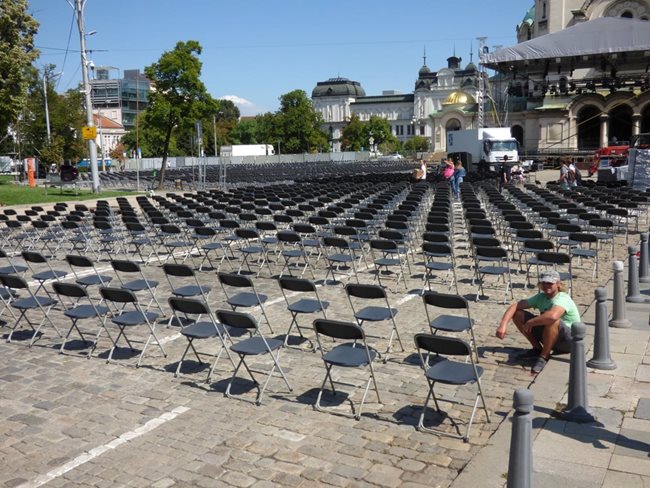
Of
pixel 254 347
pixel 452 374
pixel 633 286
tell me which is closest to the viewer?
pixel 452 374

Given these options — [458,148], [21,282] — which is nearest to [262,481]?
[21,282]

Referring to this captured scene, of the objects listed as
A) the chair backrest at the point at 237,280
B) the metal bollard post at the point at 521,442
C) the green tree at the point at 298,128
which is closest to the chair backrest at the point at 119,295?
the chair backrest at the point at 237,280

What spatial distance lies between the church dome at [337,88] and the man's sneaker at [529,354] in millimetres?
139823

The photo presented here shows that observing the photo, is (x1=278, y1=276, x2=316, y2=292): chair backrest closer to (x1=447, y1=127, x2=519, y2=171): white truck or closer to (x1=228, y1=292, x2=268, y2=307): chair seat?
(x1=228, y1=292, x2=268, y2=307): chair seat

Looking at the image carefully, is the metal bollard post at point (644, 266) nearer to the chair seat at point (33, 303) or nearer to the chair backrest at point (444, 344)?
the chair backrest at point (444, 344)

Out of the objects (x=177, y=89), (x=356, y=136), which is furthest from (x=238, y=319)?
(x=356, y=136)

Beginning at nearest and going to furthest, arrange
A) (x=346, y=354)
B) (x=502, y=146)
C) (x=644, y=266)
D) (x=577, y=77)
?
(x=346, y=354) < (x=644, y=266) < (x=502, y=146) < (x=577, y=77)

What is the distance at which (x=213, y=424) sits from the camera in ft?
18.3

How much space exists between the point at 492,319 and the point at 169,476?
17.1 feet

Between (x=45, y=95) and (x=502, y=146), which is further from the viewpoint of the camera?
(x=45, y=95)

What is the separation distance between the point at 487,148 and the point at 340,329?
36841mm

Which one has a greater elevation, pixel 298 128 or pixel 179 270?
pixel 298 128

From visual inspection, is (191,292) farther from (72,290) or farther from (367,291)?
(367,291)

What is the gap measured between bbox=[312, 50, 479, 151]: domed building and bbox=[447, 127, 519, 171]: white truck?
8432cm
